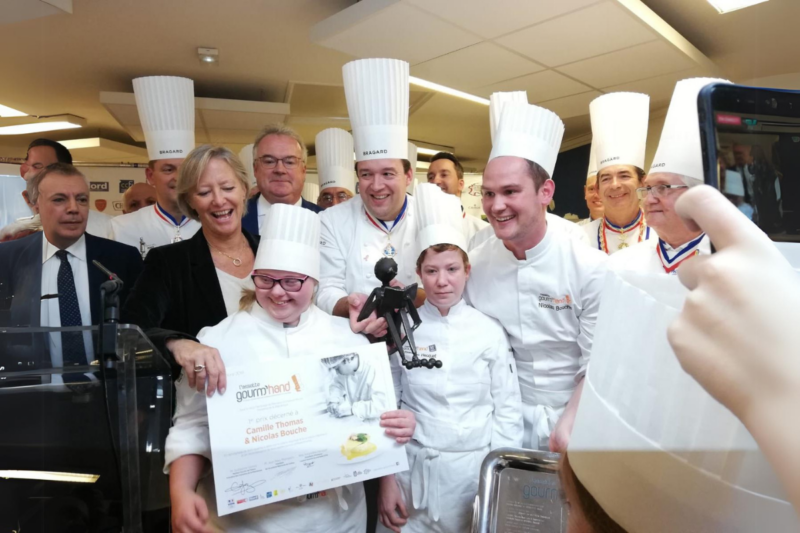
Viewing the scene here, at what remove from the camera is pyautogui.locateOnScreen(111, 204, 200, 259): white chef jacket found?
2.70 meters

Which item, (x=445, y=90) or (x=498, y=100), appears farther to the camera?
(x=445, y=90)

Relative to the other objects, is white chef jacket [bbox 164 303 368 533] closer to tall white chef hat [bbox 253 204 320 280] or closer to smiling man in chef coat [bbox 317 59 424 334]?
tall white chef hat [bbox 253 204 320 280]

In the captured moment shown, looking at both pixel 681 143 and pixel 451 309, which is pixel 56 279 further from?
pixel 681 143

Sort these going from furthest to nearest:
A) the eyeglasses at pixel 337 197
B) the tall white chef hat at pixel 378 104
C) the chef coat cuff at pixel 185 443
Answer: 1. the eyeglasses at pixel 337 197
2. the tall white chef hat at pixel 378 104
3. the chef coat cuff at pixel 185 443

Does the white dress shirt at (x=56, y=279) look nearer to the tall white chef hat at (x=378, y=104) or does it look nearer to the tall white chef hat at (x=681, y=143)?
the tall white chef hat at (x=378, y=104)

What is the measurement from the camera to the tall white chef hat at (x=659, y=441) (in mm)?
337

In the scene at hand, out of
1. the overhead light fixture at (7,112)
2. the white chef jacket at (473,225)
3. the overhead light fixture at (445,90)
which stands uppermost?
the overhead light fixture at (445,90)

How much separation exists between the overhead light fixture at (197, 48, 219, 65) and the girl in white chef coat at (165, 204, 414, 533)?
344cm

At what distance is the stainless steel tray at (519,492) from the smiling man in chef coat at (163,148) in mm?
2064

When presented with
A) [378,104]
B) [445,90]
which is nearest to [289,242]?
[378,104]

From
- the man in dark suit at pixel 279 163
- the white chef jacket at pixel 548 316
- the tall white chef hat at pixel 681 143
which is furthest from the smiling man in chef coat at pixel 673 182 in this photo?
the man in dark suit at pixel 279 163

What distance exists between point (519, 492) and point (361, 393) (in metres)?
0.42

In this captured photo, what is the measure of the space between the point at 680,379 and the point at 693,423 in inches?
1.1

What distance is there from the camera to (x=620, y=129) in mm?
2682
